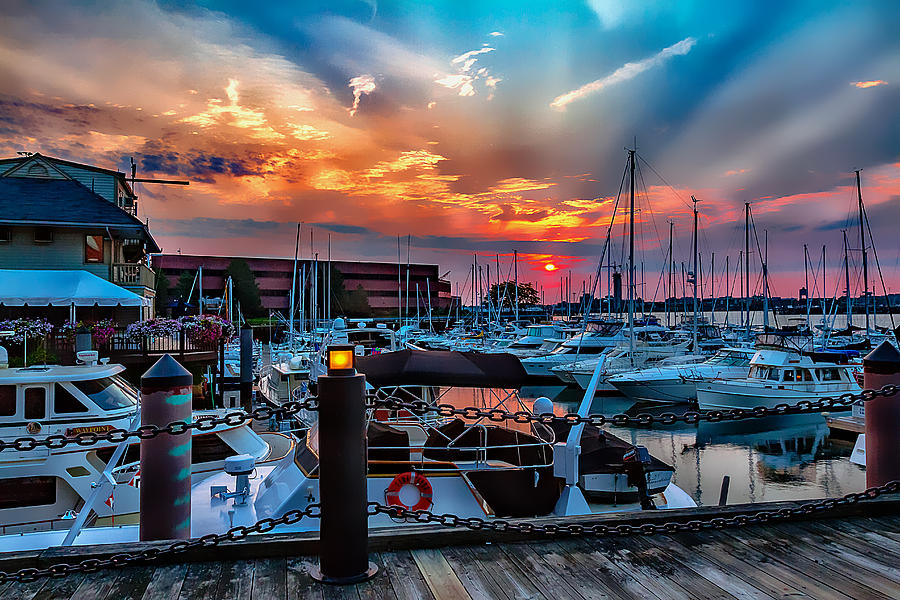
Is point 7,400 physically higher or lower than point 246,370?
higher

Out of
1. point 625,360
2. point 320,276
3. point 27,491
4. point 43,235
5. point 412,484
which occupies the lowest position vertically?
point 625,360

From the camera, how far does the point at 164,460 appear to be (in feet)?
15.7

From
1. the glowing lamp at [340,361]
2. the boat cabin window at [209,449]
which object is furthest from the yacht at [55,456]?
the glowing lamp at [340,361]

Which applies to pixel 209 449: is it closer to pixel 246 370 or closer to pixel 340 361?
pixel 340 361

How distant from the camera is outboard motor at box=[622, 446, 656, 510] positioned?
10407mm

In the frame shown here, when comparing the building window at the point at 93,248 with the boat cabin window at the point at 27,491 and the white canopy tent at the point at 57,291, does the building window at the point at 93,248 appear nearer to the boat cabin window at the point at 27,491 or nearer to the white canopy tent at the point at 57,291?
the white canopy tent at the point at 57,291

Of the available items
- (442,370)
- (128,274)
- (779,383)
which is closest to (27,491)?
(442,370)

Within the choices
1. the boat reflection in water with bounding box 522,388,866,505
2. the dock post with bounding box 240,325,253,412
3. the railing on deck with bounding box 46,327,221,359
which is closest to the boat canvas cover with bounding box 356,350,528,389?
the boat reflection in water with bounding box 522,388,866,505

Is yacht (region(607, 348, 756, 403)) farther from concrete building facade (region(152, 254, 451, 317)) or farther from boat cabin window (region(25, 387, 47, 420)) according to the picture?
concrete building facade (region(152, 254, 451, 317))

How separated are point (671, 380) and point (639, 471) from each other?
21582 millimetres

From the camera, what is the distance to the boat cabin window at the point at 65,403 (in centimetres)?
996

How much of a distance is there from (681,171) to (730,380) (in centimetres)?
1102

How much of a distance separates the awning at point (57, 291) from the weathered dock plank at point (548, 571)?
17319mm

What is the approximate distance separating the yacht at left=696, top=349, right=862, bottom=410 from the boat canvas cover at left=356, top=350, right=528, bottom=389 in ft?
70.9
